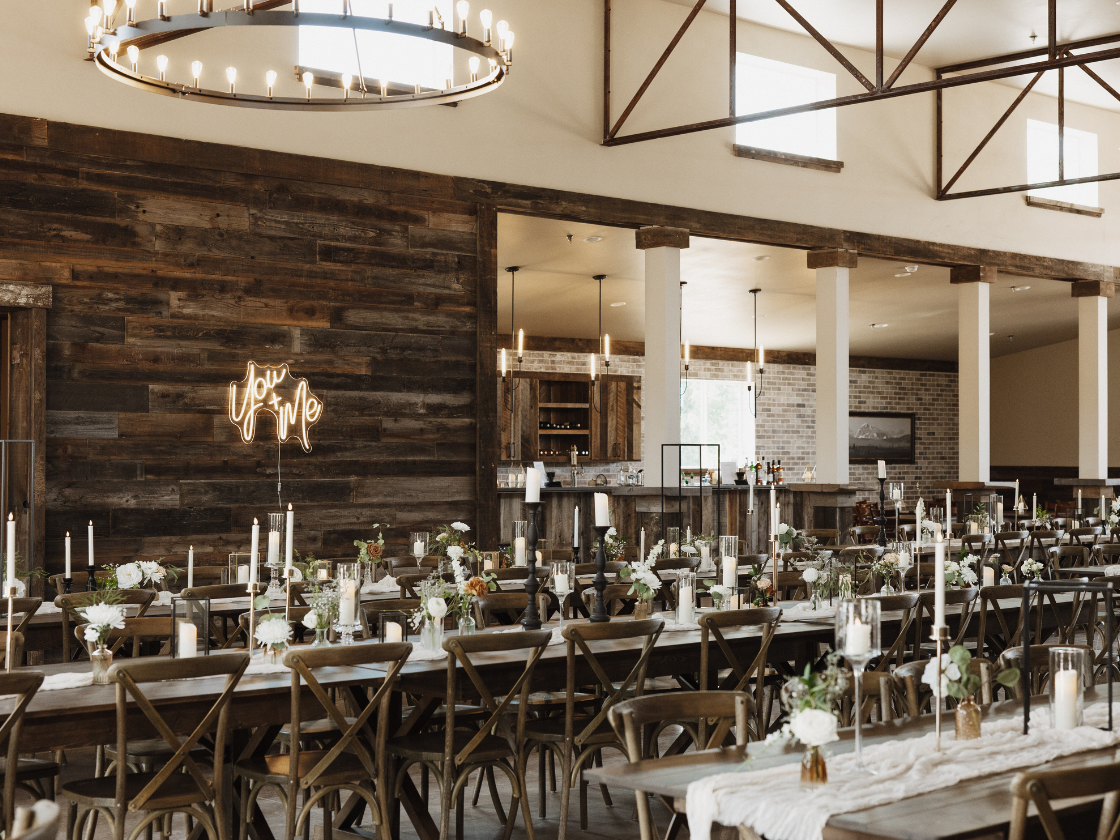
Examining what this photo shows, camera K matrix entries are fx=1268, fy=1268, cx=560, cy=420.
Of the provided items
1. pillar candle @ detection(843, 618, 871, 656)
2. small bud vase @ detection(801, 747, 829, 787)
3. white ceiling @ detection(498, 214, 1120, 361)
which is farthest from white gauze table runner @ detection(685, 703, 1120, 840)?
white ceiling @ detection(498, 214, 1120, 361)

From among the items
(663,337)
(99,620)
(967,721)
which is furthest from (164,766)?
(663,337)

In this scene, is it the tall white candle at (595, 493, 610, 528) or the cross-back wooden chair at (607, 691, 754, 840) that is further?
the tall white candle at (595, 493, 610, 528)

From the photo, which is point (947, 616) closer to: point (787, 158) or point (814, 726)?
point (814, 726)

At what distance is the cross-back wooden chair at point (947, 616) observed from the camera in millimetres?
5945

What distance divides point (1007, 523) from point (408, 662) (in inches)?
443

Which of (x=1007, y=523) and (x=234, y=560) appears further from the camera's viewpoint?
(x=1007, y=523)

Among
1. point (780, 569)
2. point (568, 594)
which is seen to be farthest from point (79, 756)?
point (780, 569)

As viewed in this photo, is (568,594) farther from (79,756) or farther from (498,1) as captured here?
(498,1)

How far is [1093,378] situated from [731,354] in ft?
18.2

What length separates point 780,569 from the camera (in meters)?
8.71

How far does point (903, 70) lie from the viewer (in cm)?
1109

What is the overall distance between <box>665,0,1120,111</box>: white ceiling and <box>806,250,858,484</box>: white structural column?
210 cm

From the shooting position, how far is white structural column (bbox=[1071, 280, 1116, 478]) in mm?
15656

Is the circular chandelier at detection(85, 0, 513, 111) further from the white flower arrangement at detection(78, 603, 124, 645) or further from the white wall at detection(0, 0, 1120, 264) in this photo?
the white flower arrangement at detection(78, 603, 124, 645)
